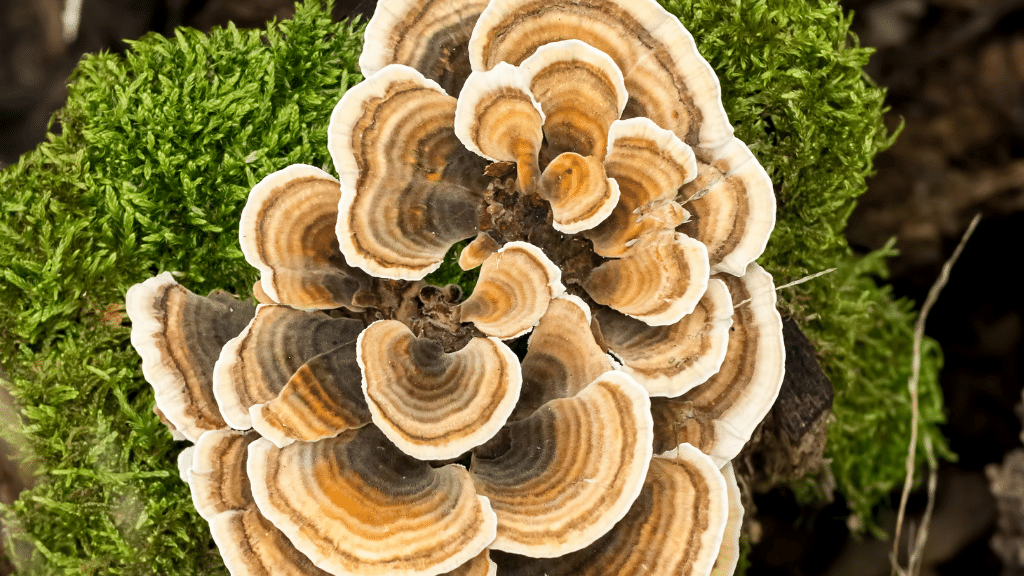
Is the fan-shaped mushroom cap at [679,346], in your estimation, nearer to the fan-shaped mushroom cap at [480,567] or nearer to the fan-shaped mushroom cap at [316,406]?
the fan-shaped mushroom cap at [480,567]

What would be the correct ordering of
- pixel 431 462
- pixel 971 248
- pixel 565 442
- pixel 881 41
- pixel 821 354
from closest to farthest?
pixel 565 442
pixel 431 462
pixel 821 354
pixel 881 41
pixel 971 248

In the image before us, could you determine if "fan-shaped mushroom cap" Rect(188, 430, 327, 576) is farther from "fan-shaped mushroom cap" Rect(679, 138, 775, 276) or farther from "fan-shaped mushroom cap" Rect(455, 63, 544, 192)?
"fan-shaped mushroom cap" Rect(679, 138, 775, 276)

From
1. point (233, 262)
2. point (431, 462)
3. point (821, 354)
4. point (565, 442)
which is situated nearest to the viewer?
point (565, 442)

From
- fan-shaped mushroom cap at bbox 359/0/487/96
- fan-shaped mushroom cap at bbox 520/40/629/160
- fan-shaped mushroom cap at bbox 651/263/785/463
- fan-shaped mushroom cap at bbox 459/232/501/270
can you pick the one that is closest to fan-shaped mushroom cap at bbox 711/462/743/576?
fan-shaped mushroom cap at bbox 651/263/785/463

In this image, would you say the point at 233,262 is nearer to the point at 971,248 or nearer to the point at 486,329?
the point at 486,329

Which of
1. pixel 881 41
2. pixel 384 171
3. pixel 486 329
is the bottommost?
pixel 486 329

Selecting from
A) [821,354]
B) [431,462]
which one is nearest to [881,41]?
[821,354]
